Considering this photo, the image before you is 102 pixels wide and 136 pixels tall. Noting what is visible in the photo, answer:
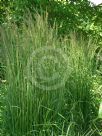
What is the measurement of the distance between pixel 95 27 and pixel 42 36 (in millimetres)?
5039

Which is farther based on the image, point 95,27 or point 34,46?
point 95,27

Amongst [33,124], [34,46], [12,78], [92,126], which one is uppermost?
[34,46]

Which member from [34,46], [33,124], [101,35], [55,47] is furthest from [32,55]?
[101,35]

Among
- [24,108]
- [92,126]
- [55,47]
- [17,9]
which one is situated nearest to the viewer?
[24,108]

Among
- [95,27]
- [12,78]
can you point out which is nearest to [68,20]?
[95,27]

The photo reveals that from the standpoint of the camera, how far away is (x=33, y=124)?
3129 mm

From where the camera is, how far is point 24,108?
3.10 meters

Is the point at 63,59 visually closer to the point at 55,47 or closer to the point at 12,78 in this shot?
the point at 55,47

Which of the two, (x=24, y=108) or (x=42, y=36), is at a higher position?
(x=42, y=36)

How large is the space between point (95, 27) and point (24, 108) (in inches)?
210

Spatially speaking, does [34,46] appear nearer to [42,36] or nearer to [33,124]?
[42,36]

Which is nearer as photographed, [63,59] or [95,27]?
[63,59]

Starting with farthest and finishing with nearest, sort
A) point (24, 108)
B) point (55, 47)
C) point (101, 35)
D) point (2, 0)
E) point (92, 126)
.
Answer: point (101, 35)
point (2, 0)
point (92, 126)
point (55, 47)
point (24, 108)

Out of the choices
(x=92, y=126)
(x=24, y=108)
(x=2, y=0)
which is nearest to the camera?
(x=24, y=108)
